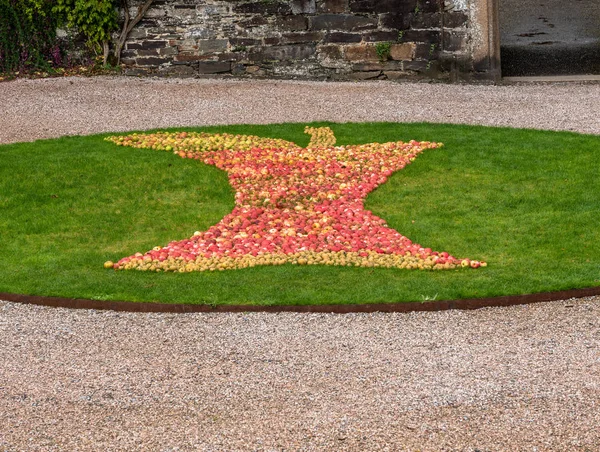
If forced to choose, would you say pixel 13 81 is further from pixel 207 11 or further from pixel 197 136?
pixel 197 136

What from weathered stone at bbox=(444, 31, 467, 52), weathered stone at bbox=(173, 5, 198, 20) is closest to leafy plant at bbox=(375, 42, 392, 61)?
weathered stone at bbox=(444, 31, 467, 52)

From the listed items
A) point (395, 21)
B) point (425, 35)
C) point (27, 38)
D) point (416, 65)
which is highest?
point (27, 38)

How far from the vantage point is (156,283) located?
8.81 metres

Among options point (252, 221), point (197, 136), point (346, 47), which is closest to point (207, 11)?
point (346, 47)

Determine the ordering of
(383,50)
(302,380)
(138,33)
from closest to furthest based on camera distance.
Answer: (302,380), (383,50), (138,33)

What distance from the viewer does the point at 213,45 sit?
1784 cm

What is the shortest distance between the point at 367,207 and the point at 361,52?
7.21 metres

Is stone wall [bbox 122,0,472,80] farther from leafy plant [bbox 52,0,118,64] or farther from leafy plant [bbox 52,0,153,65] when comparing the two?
leafy plant [bbox 52,0,118,64]

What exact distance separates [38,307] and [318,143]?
5693mm

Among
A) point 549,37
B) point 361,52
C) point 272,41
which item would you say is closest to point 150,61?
point 272,41

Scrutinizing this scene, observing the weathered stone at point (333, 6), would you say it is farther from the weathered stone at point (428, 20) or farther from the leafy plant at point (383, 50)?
the weathered stone at point (428, 20)

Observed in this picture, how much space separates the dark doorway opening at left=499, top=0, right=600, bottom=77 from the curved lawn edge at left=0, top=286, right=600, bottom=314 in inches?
422

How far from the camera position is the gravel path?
5.96 metres

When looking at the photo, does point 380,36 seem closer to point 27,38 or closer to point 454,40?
point 454,40
